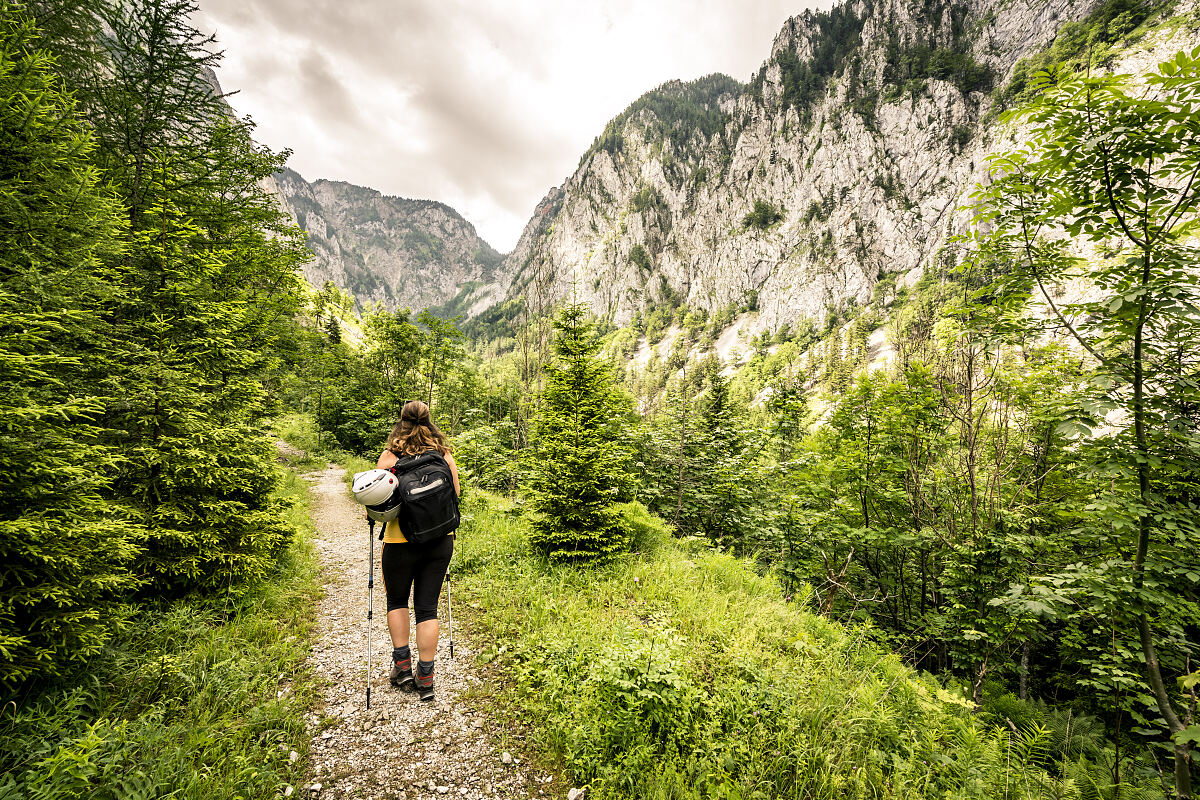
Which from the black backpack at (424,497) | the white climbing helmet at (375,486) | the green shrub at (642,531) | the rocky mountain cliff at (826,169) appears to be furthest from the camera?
the rocky mountain cliff at (826,169)

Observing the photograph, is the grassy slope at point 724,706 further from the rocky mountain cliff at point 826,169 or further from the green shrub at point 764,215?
the green shrub at point 764,215

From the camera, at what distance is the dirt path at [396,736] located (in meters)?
3.40

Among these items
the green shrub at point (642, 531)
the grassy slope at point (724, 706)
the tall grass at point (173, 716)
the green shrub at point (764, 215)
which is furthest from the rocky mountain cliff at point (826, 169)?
the tall grass at point (173, 716)

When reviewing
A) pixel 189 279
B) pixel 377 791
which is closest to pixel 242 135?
pixel 189 279

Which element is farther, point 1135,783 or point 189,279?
point 189,279

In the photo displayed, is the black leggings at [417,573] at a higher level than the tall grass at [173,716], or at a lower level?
higher

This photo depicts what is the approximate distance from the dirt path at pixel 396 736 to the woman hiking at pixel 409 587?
0.26 meters

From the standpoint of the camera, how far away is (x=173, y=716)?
354 centimetres

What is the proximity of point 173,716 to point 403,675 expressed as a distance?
1839mm

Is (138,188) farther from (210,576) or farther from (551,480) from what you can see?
(551,480)

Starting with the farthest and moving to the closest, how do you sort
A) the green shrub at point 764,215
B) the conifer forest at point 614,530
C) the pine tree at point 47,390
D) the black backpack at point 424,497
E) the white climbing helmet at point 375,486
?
1. the green shrub at point 764,215
2. the black backpack at point 424,497
3. the white climbing helmet at point 375,486
4. the conifer forest at point 614,530
5. the pine tree at point 47,390

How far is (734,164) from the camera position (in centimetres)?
16625

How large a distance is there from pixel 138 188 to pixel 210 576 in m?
5.02

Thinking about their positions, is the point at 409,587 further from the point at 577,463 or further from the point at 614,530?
the point at 614,530
